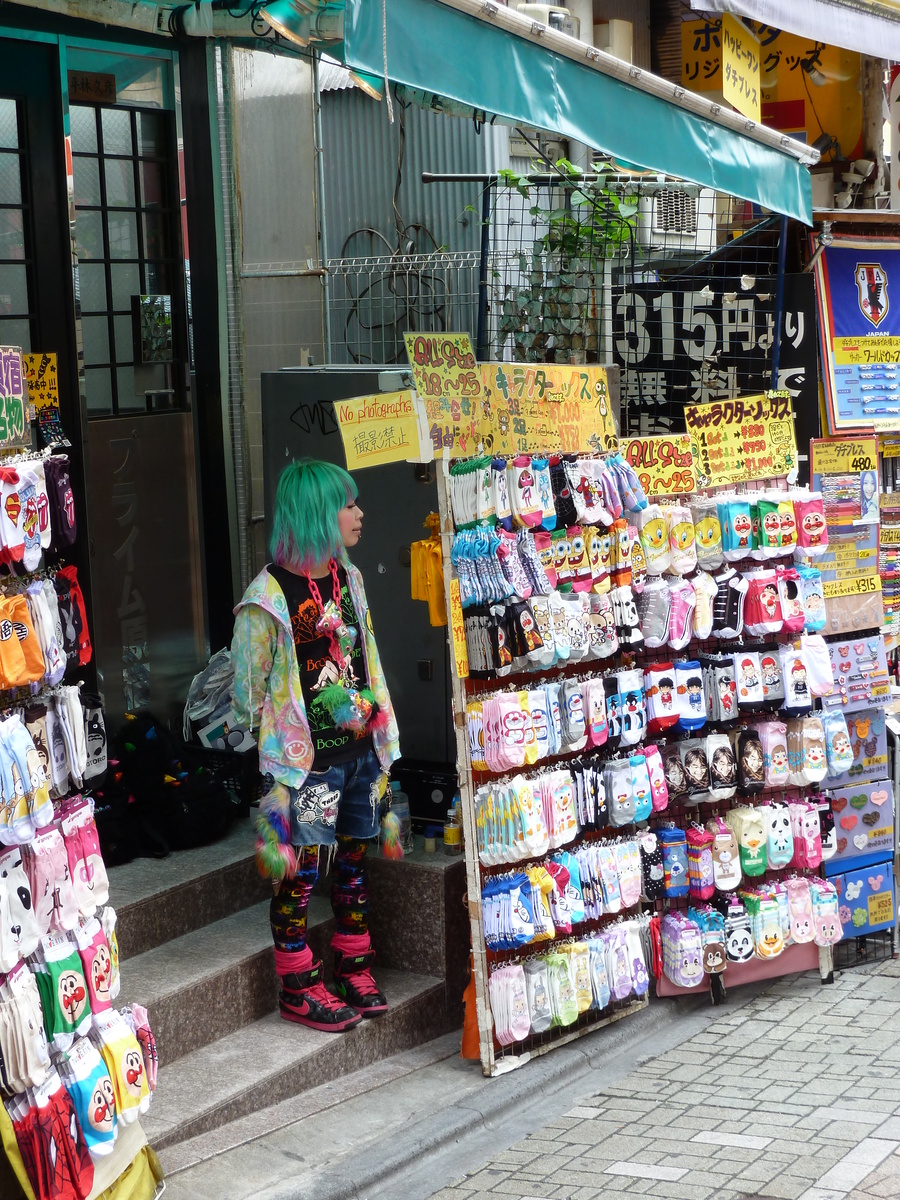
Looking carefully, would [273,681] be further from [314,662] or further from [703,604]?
[703,604]

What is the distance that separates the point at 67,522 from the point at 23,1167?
5.75 ft

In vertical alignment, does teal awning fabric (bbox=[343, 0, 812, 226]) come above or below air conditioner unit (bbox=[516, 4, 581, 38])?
below

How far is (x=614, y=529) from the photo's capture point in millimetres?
5555

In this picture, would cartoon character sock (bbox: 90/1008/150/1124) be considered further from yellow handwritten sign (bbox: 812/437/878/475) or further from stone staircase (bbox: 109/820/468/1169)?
yellow handwritten sign (bbox: 812/437/878/475)

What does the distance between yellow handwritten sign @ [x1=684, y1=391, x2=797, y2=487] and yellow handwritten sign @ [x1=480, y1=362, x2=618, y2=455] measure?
39 centimetres

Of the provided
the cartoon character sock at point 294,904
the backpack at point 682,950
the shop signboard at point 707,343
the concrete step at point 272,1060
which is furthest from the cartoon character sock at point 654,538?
the concrete step at point 272,1060

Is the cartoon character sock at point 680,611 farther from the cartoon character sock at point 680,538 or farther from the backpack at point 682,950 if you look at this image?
the backpack at point 682,950

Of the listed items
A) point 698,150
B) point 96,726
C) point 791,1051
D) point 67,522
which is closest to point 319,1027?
point 96,726

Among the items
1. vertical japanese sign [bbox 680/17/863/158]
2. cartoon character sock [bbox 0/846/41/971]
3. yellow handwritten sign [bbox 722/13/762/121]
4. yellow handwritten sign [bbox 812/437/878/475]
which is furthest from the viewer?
vertical japanese sign [bbox 680/17/863/158]

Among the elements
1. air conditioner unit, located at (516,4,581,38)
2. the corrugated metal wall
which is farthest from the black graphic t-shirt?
the corrugated metal wall

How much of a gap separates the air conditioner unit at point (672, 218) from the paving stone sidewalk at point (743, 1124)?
145 inches

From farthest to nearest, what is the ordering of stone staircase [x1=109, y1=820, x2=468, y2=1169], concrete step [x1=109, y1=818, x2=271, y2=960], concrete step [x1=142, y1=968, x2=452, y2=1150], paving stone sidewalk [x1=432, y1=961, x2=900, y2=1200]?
concrete step [x1=109, y1=818, x2=271, y2=960] → stone staircase [x1=109, y1=820, x2=468, y2=1169] → concrete step [x1=142, y1=968, x2=452, y2=1150] → paving stone sidewalk [x1=432, y1=961, x2=900, y2=1200]

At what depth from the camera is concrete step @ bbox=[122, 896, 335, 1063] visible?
496 centimetres

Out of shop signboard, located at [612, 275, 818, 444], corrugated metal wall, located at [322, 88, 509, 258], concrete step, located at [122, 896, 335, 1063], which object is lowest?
concrete step, located at [122, 896, 335, 1063]
